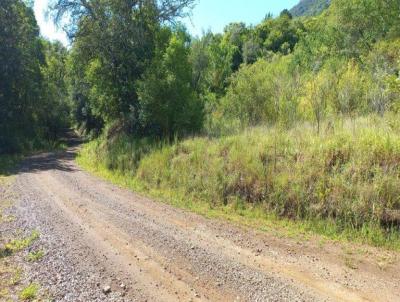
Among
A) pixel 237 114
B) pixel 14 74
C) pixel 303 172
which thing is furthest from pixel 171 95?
pixel 14 74

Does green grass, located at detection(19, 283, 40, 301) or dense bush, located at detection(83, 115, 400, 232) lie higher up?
dense bush, located at detection(83, 115, 400, 232)

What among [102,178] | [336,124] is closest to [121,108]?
[102,178]

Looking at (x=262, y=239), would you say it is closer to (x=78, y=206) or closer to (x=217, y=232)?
(x=217, y=232)

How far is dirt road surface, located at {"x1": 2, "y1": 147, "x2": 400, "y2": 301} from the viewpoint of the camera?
4.90 m

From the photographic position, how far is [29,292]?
16.5 ft

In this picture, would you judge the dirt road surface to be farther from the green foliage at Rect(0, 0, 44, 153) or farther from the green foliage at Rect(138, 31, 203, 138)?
the green foliage at Rect(0, 0, 44, 153)

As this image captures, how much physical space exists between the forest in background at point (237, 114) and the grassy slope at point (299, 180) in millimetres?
29

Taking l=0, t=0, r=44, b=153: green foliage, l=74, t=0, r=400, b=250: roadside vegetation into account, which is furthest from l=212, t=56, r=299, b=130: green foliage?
l=0, t=0, r=44, b=153: green foliage

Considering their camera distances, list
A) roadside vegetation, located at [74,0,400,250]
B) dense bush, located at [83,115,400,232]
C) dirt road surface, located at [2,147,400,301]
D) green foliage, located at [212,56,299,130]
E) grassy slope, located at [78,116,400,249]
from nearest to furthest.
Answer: dirt road surface, located at [2,147,400,301] < grassy slope, located at [78,116,400,249] < dense bush, located at [83,115,400,232] < roadside vegetation, located at [74,0,400,250] < green foliage, located at [212,56,299,130]

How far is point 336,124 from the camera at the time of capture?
1035 cm

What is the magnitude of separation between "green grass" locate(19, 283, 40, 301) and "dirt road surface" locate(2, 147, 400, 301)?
13 centimetres

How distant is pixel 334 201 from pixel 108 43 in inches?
573

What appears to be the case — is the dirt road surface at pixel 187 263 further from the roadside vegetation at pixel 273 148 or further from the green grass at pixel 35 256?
the roadside vegetation at pixel 273 148

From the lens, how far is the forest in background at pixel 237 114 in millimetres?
7926
